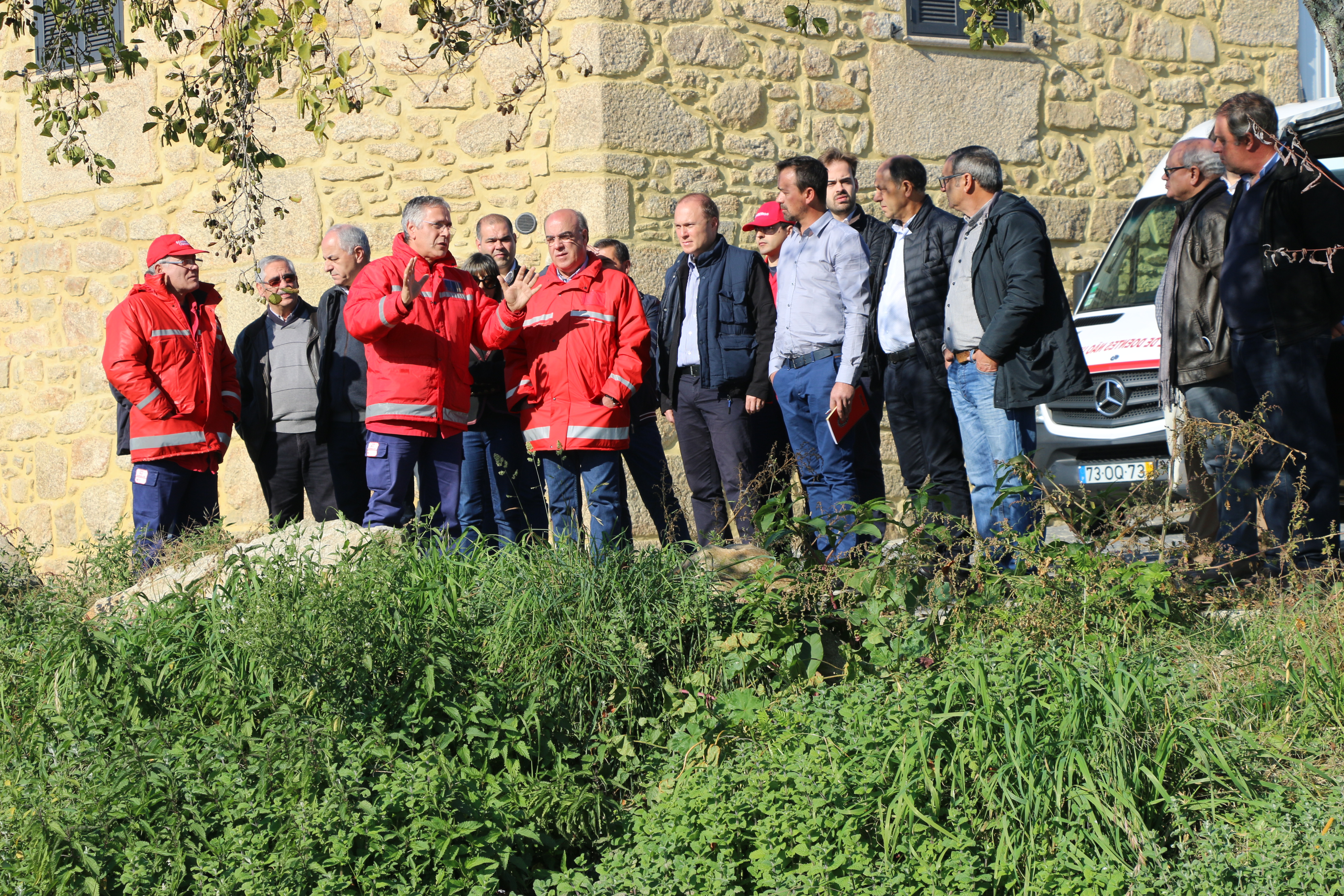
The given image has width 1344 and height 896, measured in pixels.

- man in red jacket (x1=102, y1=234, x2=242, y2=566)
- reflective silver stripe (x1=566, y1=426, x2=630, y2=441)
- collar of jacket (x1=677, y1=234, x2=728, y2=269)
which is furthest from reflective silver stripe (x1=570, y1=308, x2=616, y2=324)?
man in red jacket (x1=102, y1=234, x2=242, y2=566)

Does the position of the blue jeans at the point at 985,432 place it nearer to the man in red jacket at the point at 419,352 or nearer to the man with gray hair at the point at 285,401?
the man in red jacket at the point at 419,352

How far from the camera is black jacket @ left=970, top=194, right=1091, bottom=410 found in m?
5.18

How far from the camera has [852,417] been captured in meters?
5.80

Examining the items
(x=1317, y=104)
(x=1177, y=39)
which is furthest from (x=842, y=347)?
(x=1177, y=39)

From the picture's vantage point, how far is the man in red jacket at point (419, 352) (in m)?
5.86

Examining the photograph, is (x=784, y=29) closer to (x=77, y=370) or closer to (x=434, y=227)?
(x=434, y=227)

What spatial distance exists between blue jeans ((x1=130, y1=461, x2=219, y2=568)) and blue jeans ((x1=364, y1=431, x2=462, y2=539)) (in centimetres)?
106

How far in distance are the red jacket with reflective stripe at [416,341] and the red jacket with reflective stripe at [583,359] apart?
18cm

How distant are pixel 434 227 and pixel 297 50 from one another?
207 centimetres

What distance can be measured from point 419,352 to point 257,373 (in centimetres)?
173

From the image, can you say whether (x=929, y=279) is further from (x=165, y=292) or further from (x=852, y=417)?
(x=165, y=292)

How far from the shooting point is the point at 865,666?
4176mm

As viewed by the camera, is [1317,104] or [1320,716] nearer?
[1320,716]

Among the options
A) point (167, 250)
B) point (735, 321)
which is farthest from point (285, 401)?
point (735, 321)
